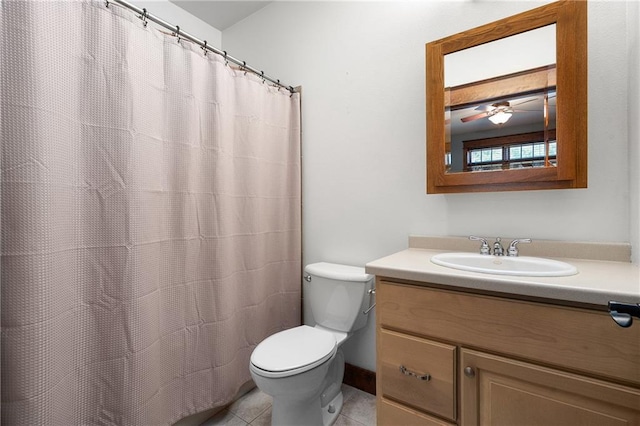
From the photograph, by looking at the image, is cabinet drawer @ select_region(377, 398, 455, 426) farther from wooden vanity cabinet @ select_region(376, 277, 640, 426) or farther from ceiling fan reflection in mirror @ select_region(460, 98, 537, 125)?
ceiling fan reflection in mirror @ select_region(460, 98, 537, 125)

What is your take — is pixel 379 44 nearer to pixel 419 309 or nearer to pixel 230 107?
pixel 230 107

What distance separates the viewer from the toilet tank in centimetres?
159

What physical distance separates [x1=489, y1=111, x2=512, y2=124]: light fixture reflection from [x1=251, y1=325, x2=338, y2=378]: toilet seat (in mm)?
1313

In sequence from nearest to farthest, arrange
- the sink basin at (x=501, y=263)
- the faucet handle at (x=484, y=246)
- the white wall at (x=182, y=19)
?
the sink basin at (x=501, y=263), the faucet handle at (x=484, y=246), the white wall at (x=182, y=19)

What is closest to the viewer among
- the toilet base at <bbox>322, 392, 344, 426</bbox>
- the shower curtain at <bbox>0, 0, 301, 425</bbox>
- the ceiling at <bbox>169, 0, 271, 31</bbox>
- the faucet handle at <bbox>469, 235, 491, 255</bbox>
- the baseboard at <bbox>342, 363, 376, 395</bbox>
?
the shower curtain at <bbox>0, 0, 301, 425</bbox>

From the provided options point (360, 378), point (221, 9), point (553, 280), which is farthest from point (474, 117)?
point (221, 9)

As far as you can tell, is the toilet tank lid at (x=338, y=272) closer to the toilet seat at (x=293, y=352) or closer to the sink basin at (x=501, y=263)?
the toilet seat at (x=293, y=352)

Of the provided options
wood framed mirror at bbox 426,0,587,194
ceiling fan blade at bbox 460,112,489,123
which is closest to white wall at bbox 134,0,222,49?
wood framed mirror at bbox 426,0,587,194

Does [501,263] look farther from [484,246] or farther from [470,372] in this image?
[470,372]

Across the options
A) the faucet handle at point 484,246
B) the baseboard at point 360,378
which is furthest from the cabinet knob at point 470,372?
the baseboard at point 360,378

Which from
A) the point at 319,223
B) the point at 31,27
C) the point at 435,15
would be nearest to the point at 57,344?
the point at 31,27

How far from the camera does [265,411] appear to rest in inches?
64.2

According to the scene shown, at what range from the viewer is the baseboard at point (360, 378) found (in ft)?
5.82

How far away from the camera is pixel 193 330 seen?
1.44 meters
